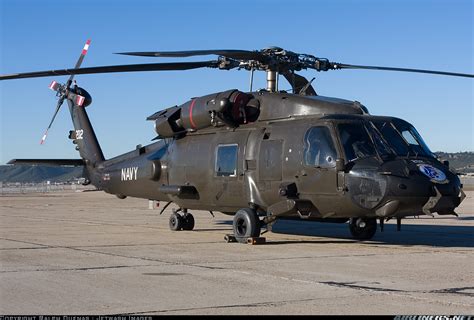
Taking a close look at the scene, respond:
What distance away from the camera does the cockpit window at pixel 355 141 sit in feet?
44.0

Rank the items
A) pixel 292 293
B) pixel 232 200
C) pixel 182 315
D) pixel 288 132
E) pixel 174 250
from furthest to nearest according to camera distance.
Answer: pixel 232 200 → pixel 288 132 → pixel 174 250 → pixel 292 293 → pixel 182 315

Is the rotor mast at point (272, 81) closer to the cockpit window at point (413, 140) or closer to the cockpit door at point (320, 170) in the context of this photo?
the cockpit door at point (320, 170)

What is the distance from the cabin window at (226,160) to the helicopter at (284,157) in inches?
0.9

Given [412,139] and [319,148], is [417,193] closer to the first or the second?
[412,139]

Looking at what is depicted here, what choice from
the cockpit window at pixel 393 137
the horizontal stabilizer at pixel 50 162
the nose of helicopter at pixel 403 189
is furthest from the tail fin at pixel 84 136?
the nose of helicopter at pixel 403 189

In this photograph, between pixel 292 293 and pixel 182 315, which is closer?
pixel 182 315

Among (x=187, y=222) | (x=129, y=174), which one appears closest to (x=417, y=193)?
(x=187, y=222)

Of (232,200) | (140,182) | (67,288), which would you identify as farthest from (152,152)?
(67,288)

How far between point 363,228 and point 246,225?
111 inches

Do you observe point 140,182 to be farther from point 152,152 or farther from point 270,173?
point 270,173

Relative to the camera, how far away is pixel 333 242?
15.0 meters

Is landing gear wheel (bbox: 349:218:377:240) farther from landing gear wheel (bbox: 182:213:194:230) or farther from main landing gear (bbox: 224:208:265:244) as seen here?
landing gear wheel (bbox: 182:213:194:230)

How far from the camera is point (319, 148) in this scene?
13820 mm

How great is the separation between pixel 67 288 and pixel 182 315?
2261 millimetres
